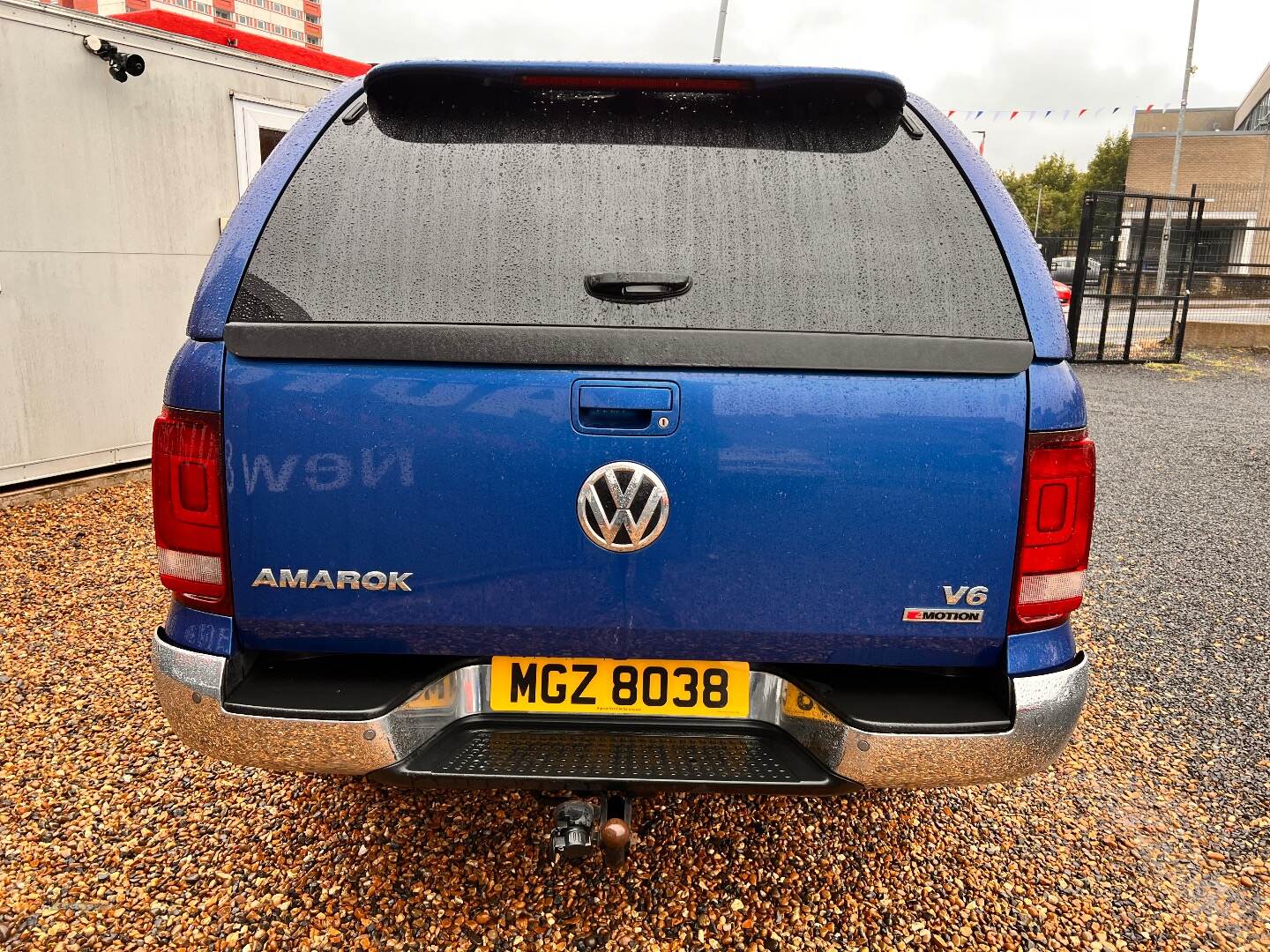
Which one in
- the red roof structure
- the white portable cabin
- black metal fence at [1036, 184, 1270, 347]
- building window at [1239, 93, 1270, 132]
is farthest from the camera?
building window at [1239, 93, 1270, 132]

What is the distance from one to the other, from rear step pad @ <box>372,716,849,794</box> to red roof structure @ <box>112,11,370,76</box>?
6095 mm

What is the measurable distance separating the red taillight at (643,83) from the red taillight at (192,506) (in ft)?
3.40

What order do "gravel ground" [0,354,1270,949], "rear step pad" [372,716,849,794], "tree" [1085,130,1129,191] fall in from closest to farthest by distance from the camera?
"rear step pad" [372,716,849,794]
"gravel ground" [0,354,1270,949]
"tree" [1085,130,1129,191]

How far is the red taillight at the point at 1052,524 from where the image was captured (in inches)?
72.2

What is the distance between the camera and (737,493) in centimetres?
180

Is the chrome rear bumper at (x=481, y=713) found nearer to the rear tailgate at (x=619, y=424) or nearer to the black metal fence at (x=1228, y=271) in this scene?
the rear tailgate at (x=619, y=424)

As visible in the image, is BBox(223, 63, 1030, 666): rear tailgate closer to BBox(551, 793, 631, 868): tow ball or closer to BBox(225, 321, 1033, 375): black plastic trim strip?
BBox(225, 321, 1033, 375): black plastic trim strip

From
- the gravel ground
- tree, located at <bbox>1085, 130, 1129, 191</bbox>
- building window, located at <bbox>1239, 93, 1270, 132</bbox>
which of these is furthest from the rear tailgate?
tree, located at <bbox>1085, 130, 1129, 191</bbox>

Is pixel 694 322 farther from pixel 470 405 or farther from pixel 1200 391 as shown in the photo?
pixel 1200 391

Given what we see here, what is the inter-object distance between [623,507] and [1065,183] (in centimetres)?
8076

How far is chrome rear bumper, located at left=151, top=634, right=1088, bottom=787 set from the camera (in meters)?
1.87

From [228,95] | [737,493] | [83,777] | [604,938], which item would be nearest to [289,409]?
[737,493]

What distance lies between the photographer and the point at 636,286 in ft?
6.19

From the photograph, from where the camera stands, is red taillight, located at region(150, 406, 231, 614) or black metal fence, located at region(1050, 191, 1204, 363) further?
black metal fence, located at region(1050, 191, 1204, 363)
